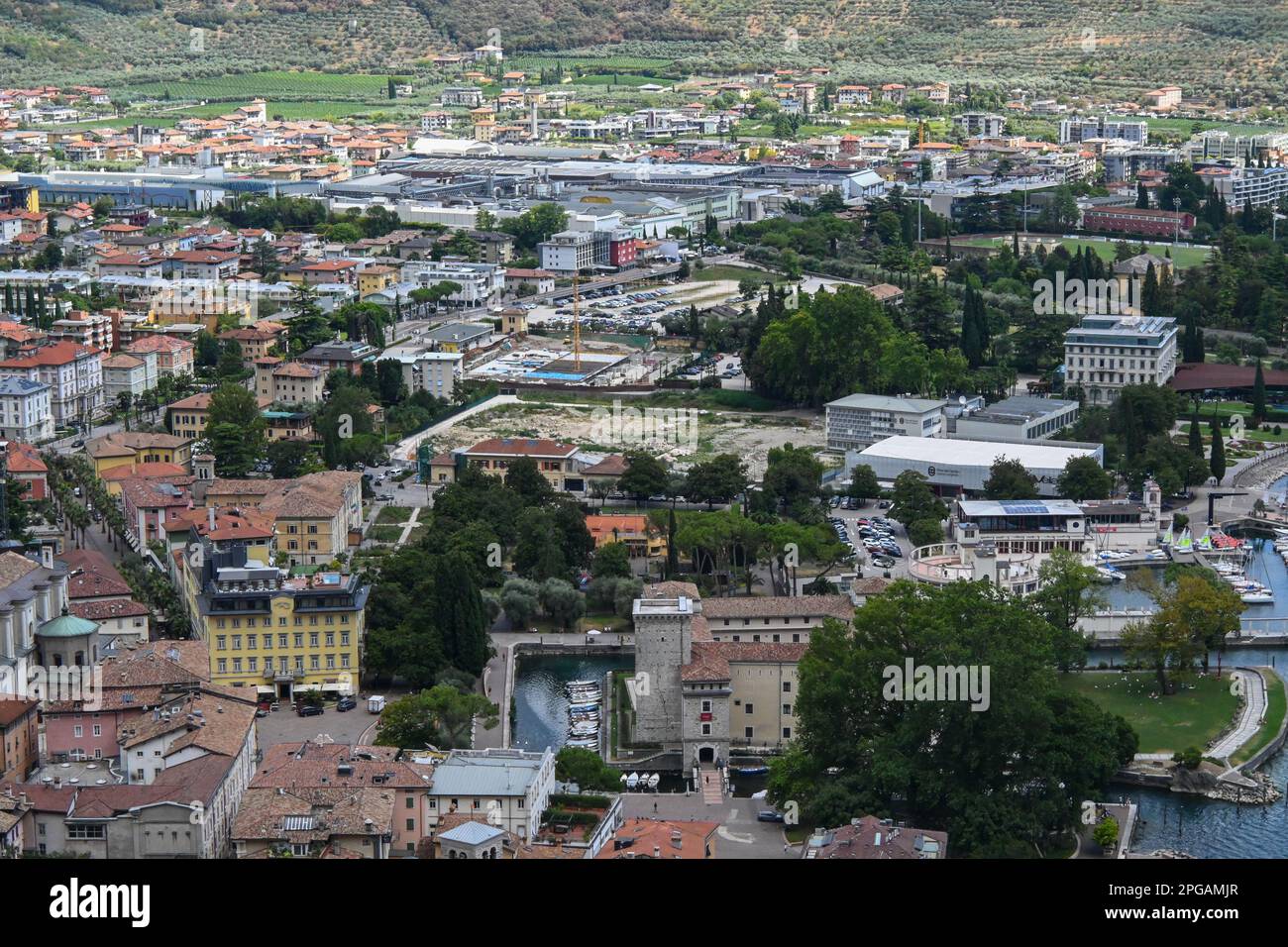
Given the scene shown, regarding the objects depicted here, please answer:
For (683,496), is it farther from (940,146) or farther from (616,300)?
(940,146)

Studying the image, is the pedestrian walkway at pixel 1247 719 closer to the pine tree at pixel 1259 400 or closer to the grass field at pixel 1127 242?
the pine tree at pixel 1259 400

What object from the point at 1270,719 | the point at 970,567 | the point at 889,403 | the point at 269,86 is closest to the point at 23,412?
the point at 889,403

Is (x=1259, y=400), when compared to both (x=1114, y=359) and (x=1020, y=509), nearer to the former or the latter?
(x=1114, y=359)

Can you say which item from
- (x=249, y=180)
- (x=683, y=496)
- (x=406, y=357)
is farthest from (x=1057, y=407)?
(x=249, y=180)

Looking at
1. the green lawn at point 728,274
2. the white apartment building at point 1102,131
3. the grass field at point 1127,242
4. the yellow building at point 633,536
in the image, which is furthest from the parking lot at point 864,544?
the white apartment building at point 1102,131

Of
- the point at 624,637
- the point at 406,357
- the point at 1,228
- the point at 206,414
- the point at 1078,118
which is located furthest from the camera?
the point at 1078,118
